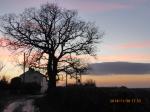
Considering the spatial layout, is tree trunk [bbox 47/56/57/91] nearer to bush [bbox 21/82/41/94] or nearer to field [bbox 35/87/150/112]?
bush [bbox 21/82/41/94]

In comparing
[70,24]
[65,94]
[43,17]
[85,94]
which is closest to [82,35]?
[70,24]

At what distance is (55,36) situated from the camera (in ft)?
214

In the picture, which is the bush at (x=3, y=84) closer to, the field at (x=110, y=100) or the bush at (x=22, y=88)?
the bush at (x=22, y=88)

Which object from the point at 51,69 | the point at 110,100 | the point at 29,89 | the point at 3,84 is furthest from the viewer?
the point at 3,84

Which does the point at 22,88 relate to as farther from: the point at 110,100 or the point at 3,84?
the point at 110,100

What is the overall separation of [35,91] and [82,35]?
1831cm

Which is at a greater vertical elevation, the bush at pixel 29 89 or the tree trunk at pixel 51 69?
the tree trunk at pixel 51 69

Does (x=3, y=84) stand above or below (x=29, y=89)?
above

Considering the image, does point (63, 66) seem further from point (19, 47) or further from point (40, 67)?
point (19, 47)

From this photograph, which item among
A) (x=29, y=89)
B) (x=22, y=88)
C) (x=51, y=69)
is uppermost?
(x=51, y=69)

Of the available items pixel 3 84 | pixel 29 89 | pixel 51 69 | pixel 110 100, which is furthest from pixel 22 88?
pixel 110 100

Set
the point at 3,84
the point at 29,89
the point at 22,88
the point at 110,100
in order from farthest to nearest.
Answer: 1. the point at 3,84
2. the point at 29,89
3. the point at 22,88
4. the point at 110,100

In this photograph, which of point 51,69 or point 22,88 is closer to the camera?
point 51,69

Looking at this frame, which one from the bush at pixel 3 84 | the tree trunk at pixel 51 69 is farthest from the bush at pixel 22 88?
the tree trunk at pixel 51 69
